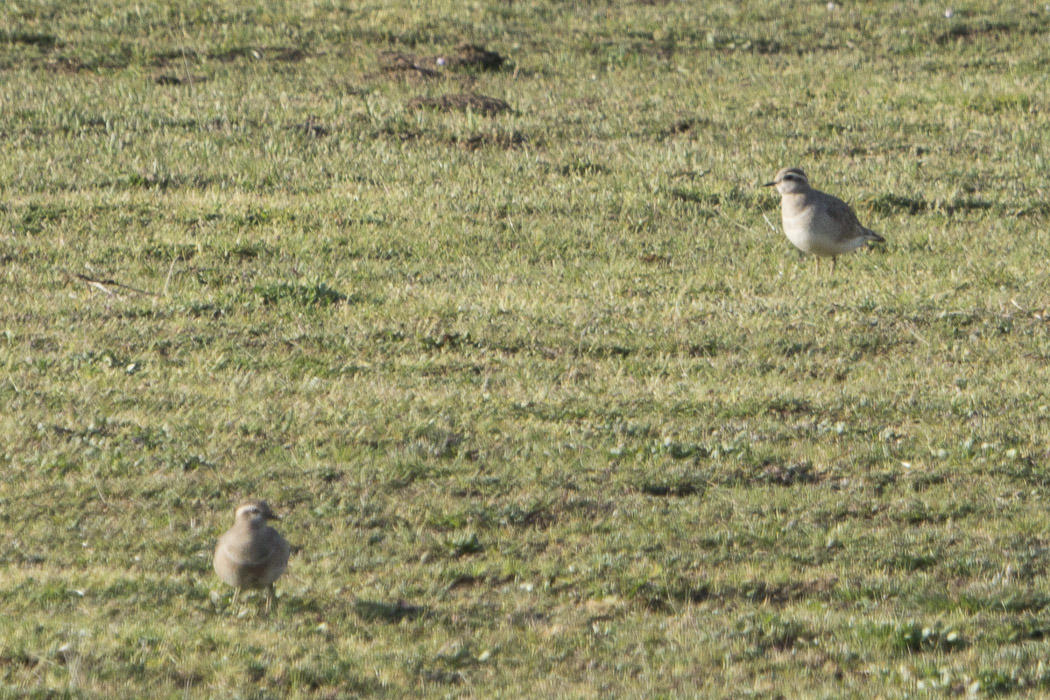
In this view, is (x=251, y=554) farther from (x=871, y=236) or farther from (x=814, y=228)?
(x=871, y=236)

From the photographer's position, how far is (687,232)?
16562 millimetres

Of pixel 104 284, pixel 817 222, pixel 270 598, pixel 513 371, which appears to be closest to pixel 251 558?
pixel 270 598

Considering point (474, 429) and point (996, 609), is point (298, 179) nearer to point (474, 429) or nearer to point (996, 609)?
point (474, 429)

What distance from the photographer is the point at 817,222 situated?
1488 centimetres

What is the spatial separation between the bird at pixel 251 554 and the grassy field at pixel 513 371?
0.78ft

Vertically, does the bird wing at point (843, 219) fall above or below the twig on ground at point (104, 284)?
above

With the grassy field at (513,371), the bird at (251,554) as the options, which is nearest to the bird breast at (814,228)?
the grassy field at (513,371)

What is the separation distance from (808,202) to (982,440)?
4.92 meters

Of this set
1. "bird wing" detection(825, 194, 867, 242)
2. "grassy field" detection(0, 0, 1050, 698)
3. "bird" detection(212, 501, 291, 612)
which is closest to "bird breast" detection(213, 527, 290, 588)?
"bird" detection(212, 501, 291, 612)

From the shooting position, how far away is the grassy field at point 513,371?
770 centimetres

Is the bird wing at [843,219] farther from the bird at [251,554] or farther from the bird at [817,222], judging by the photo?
the bird at [251,554]

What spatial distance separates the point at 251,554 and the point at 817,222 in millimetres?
8692

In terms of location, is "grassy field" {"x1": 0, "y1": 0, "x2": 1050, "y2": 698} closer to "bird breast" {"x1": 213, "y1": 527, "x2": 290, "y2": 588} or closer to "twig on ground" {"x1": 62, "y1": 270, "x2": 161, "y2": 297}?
"twig on ground" {"x1": 62, "y1": 270, "x2": 161, "y2": 297}

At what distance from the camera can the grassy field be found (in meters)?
7.70
